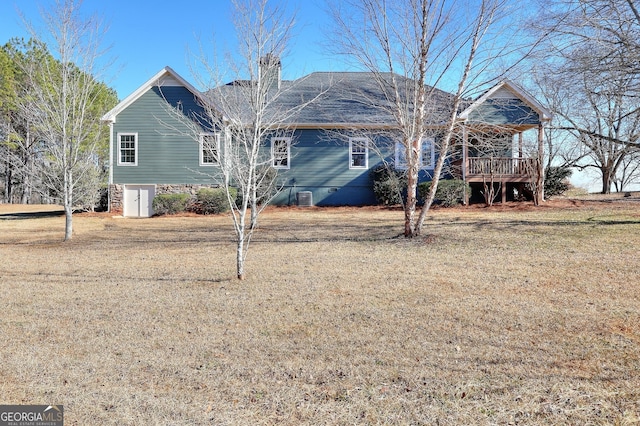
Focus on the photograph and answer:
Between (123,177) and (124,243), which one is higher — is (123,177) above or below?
above

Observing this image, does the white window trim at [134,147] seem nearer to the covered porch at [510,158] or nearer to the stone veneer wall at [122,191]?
the stone veneer wall at [122,191]

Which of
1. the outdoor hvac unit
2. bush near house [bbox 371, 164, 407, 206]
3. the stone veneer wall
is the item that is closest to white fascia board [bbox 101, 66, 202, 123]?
the stone veneer wall

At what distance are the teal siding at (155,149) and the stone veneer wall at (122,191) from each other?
0.22m

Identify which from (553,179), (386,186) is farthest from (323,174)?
(553,179)

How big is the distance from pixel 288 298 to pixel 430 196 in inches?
215

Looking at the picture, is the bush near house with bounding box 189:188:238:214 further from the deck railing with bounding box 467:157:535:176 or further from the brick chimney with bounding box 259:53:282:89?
the deck railing with bounding box 467:157:535:176

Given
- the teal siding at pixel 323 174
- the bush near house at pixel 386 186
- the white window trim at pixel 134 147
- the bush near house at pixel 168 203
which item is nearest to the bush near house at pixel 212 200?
the bush near house at pixel 168 203

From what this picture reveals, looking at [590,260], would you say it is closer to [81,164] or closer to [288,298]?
[288,298]

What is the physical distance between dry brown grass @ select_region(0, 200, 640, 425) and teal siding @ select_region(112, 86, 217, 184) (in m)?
9.35

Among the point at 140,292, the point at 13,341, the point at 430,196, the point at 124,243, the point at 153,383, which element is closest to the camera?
the point at 153,383

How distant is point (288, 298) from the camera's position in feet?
18.4

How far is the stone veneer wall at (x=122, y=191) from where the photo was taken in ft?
59.3

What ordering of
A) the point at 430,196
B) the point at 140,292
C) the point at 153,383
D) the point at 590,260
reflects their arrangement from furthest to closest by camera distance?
the point at 430,196 → the point at 590,260 → the point at 140,292 → the point at 153,383

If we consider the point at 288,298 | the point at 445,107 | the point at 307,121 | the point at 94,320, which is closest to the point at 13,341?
the point at 94,320
